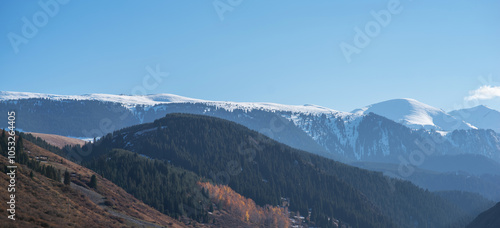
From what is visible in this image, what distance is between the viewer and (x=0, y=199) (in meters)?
72.9

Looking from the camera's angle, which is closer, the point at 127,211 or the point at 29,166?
the point at 29,166

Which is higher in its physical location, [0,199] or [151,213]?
[0,199]

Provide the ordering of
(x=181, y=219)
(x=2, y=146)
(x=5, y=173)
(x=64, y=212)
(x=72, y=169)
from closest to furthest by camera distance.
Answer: (x=64, y=212), (x=5, y=173), (x=2, y=146), (x=72, y=169), (x=181, y=219)

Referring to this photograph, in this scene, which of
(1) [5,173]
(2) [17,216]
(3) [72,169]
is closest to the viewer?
(2) [17,216]

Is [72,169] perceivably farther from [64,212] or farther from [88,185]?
[64,212]

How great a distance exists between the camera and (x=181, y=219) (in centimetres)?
19062

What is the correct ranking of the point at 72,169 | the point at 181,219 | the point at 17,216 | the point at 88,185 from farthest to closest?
the point at 181,219
the point at 72,169
the point at 88,185
the point at 17,216

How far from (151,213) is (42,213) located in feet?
287

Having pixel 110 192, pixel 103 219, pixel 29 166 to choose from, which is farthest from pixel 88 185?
pixel 103 219

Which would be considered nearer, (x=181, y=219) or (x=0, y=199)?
(x=0, y=199)

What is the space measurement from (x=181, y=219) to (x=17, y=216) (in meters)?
125

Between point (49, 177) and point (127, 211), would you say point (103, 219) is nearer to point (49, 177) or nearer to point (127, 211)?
point (49, 177)

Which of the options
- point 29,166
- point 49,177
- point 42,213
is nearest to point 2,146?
point 29,166

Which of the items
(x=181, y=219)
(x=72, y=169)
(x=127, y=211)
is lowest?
(x=181, y=219)
